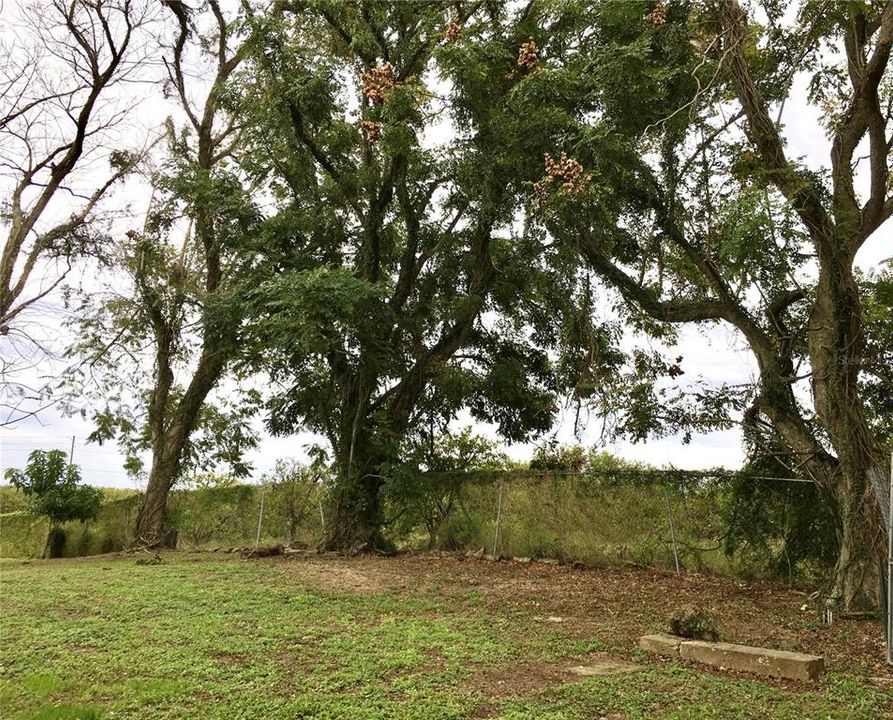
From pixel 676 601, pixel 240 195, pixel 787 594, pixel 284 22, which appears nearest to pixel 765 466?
pixel 787 594

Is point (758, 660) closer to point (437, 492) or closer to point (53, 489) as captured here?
point (437, 492)

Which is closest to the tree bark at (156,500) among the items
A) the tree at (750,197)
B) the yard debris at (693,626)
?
the tree at (750,197)

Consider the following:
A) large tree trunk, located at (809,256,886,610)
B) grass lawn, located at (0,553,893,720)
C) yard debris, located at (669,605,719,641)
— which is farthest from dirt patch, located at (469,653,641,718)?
large tree trunk, located at (809,256,886,610)

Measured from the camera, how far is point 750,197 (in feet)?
22.3

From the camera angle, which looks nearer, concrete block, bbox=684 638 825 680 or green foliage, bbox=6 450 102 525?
concrete block, bbox=684 638 825 680

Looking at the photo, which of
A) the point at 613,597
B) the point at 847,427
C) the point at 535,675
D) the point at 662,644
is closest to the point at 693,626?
the point at 662,644

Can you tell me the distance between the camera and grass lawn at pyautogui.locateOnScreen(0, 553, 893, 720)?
4.08m

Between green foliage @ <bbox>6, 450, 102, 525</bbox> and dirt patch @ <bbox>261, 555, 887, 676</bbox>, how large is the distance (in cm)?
508

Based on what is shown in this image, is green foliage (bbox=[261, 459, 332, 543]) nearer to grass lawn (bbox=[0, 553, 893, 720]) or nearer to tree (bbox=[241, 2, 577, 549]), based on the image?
tree (bbox=[241, 2, 577, 549])

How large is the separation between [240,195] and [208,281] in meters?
2.91

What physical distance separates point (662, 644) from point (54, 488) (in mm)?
12430

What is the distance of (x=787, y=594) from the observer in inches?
330

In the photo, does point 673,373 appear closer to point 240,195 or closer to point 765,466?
point 765,466

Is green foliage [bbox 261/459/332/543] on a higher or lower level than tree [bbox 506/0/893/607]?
lower
